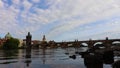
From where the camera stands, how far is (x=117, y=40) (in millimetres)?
181500

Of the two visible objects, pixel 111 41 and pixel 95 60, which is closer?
pixel 95 60

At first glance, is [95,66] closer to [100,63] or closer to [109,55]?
[100,63]

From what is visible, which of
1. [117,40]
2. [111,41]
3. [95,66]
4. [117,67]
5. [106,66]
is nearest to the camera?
[117,67]

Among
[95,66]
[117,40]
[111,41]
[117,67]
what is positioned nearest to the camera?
[117,67]

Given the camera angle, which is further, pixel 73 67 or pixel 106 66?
pixel 73 67

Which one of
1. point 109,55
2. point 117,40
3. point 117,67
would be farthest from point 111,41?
point 117,67

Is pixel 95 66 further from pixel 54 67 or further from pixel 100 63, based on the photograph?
pixel 54 67

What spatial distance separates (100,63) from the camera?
3722 cm

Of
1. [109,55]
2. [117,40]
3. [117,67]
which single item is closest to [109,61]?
[109,55]

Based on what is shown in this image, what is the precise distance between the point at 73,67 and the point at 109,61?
7.23 metres

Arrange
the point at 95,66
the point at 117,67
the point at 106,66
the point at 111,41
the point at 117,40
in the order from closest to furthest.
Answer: the point at 117,67 → the point at 95,66 → the point at 106,66 → the point at 117,40 → the point at 111,41

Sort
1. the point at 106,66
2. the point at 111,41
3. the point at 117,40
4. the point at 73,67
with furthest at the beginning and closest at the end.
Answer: the point at 111,41
the point at 117,40
the point at 73,67
the point at 106,66

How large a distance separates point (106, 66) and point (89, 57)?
5173 mm

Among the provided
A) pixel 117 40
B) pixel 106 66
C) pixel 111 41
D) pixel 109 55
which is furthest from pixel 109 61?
pixel 111 41
